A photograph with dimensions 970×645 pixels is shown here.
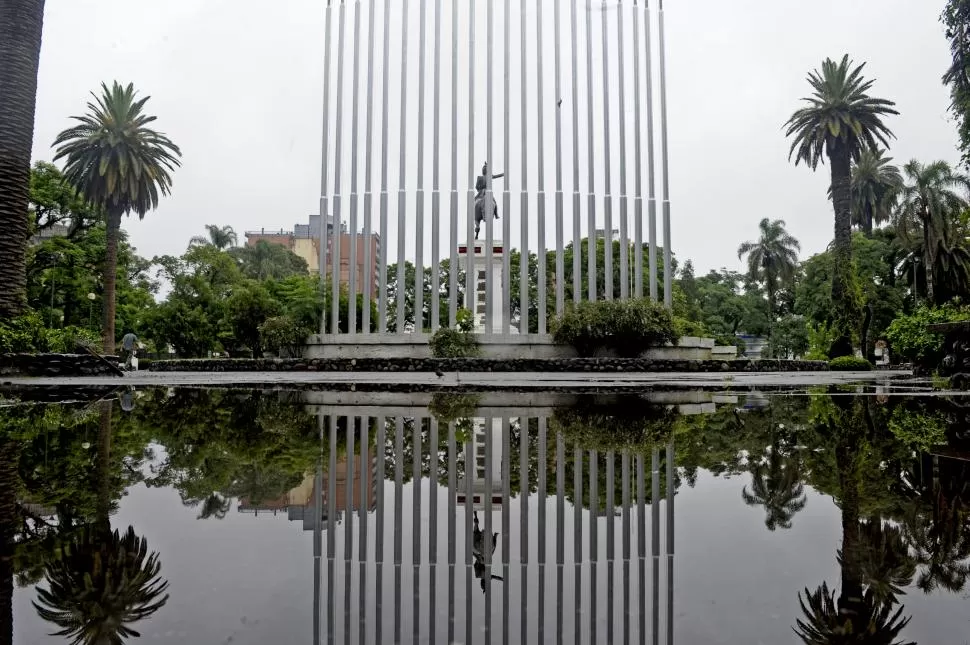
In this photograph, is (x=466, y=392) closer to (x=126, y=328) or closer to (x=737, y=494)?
(x=737, y=494)

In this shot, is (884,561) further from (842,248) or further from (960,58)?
(842,248)

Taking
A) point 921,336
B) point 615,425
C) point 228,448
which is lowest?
point 228,448

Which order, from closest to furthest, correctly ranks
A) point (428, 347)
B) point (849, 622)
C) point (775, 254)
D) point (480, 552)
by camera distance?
1. point (849, 622)
2. point (480, 552)
3. point (428, 347)
4. point (775, 254)

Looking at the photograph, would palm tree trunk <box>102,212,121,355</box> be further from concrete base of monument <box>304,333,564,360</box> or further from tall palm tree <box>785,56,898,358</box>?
tall palm tree <box>785,56,898,358</box>

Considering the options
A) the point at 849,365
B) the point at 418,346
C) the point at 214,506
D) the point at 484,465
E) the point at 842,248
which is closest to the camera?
the point at 214,506

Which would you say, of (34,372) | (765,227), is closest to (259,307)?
(34,372)

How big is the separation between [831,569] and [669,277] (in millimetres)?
31369

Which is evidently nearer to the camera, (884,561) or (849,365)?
Answer: (884,561)

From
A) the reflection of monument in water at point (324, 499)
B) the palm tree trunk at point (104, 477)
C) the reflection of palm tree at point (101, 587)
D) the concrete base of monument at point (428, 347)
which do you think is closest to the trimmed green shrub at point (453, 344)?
the concrete base of monument at point (428, 347)

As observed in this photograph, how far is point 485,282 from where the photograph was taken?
116 ft

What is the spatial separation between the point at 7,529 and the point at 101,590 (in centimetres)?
124

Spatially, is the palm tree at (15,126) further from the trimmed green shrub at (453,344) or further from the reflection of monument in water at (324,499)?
the reflection of monument in water at (324,499)

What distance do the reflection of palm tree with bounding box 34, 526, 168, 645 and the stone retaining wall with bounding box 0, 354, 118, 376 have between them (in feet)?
57.5

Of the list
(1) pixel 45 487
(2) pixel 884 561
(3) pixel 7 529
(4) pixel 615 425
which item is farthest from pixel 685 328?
(3) pixel 7 529
